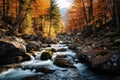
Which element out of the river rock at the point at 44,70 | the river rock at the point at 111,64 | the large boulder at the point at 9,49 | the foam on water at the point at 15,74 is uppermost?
the large boulder at the point at 9,49

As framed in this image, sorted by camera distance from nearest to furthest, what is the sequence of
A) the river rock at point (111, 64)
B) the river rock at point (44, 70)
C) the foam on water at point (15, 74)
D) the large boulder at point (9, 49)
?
the river rock at point (111, 64)
the foam on water at point (15, 74)
the river rock at point (44, 70)
the large boulder at point (9, 49)

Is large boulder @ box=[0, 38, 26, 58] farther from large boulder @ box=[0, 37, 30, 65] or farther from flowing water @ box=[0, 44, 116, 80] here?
flowing water @ box=[0, 44, 116, 80]

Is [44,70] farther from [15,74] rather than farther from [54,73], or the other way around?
[15,74]

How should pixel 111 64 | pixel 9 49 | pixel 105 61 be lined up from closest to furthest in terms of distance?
pixel 111 64, pixel 105 61, pixel 9 49

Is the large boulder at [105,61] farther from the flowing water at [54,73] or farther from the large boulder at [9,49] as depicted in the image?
the large boulder at [9,49]

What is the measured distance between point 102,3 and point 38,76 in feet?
68.8

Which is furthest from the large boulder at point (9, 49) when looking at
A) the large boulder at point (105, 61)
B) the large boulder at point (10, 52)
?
the large boulder at point (105, 61)

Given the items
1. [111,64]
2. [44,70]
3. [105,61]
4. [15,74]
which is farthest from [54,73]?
[111,64]

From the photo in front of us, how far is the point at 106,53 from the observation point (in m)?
15.1

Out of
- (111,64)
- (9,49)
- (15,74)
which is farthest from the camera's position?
(9,49)

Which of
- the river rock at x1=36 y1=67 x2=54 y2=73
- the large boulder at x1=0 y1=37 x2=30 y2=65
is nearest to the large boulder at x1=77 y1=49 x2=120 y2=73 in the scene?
the river rock at x1=36 y1=67 x2=54 y2=73

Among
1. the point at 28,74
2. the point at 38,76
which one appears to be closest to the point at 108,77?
the point at 38,76

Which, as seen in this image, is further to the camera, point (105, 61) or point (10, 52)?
point (10, 52)

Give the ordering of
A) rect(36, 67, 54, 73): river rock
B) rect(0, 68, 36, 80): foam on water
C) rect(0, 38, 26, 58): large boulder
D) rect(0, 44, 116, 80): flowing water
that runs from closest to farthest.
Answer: rect(0, 44, 116, 80): flowing water
rect(0, 68, 36, 80): foam on water
rect(36, 67, 54, 73): river rock
rect(0, 38, 26, 58): large boulder
